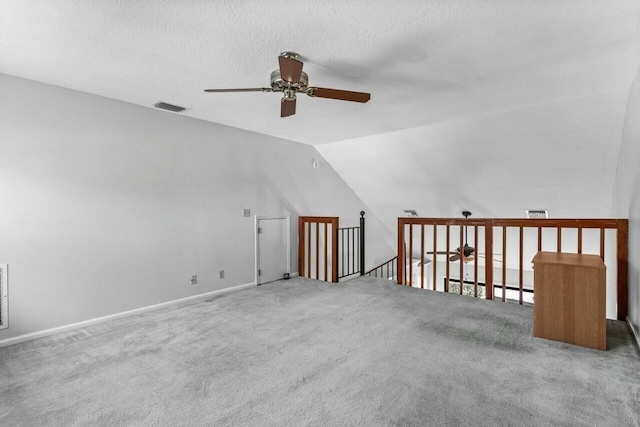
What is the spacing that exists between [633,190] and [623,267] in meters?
0.81

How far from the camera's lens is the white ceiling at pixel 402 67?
2166mm

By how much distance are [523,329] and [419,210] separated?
438 centimetres

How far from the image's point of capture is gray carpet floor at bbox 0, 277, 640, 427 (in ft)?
6.54

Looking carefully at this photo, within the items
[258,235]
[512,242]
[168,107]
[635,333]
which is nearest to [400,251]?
[258,235]

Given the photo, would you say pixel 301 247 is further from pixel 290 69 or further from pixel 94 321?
pixel 290 69

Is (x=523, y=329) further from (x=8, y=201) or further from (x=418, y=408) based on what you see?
(x=8, y=201)

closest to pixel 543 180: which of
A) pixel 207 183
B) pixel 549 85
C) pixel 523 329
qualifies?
pixel 549 85

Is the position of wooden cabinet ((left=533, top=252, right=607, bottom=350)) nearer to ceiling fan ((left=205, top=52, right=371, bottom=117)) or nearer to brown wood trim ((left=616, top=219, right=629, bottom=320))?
brown wood trim ((left=616, top=219, right=629, bottom=320))

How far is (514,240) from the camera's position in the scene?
7.40 meters

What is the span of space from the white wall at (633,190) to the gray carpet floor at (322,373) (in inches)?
15.5

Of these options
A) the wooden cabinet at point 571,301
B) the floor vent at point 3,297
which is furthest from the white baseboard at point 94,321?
the wooden cabinet at point 571,301

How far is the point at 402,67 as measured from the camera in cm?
299

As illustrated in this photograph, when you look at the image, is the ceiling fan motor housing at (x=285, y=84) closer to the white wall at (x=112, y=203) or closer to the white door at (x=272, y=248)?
the white wall at (x=112, y=203)

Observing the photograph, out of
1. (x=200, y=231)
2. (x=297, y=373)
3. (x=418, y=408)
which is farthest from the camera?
(x=200, y=231)
